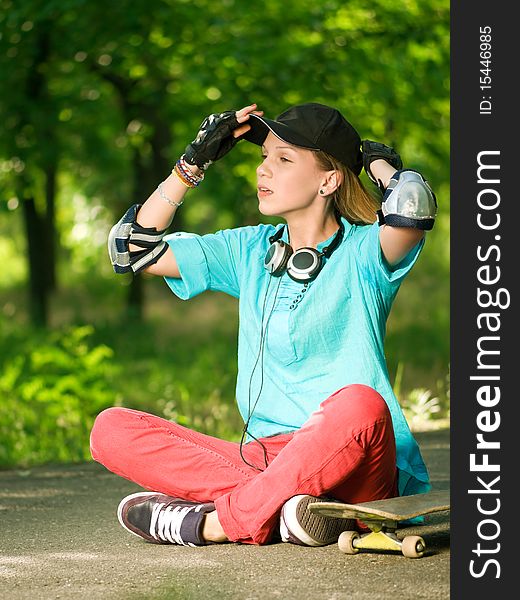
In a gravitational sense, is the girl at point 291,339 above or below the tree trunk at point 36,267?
below

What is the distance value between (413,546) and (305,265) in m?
1.20

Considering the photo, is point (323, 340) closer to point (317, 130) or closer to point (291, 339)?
point (291, 339)

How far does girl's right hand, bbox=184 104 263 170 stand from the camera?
481cm

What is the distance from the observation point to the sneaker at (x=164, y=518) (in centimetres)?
432

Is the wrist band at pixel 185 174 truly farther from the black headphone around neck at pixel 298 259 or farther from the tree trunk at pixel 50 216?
the tree trunk at pixel 50 216

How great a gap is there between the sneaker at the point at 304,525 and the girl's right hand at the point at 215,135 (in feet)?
4.88

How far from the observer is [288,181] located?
185 inches

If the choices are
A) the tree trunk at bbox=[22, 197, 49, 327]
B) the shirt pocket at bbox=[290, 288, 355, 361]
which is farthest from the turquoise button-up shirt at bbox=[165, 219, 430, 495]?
the tree trunk at bbox=[22, 197, 49, 327]

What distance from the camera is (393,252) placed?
438cm

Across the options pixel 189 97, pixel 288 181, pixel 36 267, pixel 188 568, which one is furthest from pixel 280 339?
pixel 36 267

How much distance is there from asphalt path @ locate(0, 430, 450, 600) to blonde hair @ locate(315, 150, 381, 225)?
121 centimetres

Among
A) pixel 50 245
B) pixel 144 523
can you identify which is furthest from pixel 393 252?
pixel 50 245

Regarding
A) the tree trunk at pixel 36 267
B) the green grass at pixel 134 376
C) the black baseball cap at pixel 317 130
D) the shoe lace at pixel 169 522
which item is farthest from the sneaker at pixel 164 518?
the tree trunk at pixel 36 267

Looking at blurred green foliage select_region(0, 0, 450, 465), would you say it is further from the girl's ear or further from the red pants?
the girl's ear
